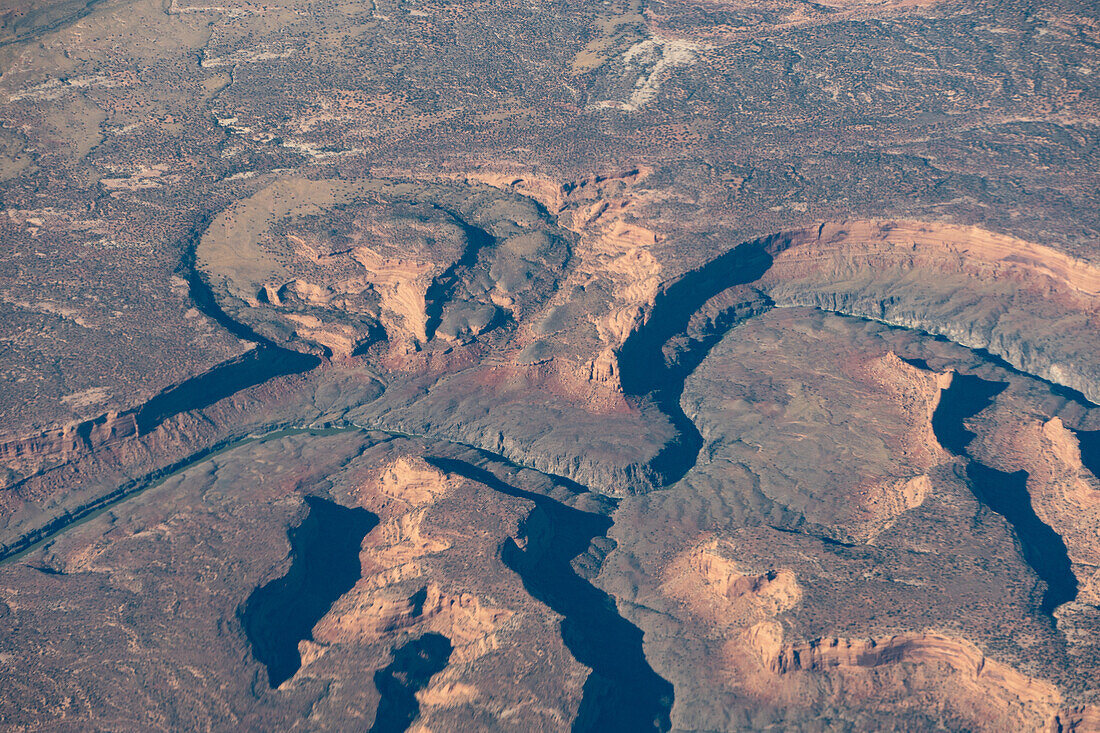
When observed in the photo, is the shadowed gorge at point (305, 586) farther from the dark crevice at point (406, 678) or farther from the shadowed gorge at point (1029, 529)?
the shadowed gorge at point (1029, 529)

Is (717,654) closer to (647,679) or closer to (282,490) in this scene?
(647,679)

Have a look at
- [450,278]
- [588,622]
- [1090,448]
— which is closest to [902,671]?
[588,622]

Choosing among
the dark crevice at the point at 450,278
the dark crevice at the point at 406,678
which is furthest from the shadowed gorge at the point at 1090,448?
the dark crevice at the point at 450,278

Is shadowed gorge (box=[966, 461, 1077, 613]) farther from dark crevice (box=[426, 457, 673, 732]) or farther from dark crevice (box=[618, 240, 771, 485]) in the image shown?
dark crevice (box=[426, 457, 673, 732])

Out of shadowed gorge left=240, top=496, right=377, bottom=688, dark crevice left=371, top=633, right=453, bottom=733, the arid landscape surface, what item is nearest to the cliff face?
Result: the arid landscape surface

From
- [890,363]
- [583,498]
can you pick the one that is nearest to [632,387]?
[583,498]

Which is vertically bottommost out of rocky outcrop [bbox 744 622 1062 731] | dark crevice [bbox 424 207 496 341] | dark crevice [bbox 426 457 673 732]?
dark crevice [bbox 426 457 673 732]
